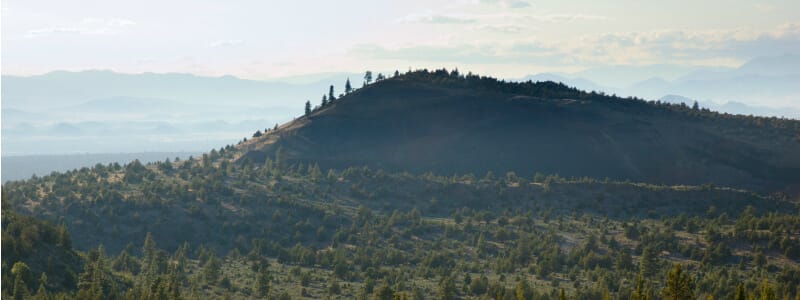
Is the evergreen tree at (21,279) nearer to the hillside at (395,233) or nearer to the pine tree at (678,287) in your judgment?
the hillside at (395,233)

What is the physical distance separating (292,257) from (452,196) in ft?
157

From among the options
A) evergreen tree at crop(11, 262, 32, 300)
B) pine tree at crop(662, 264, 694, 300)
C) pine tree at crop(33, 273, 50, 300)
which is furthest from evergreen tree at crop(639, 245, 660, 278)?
evergreen tree at crop(11, 262, 32, 300)

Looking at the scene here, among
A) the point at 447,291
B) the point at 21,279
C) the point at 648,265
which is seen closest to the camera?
the point at 21,279

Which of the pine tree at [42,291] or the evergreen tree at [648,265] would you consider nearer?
the pine tree at [42,291]

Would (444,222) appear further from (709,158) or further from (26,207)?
(709,158)

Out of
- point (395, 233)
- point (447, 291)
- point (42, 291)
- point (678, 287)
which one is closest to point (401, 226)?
point (395, 233)

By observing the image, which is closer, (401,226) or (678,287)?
(678,287)

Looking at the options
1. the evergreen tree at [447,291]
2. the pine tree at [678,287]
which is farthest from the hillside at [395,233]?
the pine tree at [678,287]

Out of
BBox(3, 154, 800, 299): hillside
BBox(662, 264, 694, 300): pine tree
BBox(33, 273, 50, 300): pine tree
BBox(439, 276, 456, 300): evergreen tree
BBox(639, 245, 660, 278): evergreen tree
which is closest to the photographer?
BBox(662, 264, 694, 300): pine tree

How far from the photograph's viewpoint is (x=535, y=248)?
11169 cm

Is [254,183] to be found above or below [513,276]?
above

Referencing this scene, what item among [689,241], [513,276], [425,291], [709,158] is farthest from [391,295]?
[709,158]

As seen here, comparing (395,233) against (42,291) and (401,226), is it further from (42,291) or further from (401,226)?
(42,291)

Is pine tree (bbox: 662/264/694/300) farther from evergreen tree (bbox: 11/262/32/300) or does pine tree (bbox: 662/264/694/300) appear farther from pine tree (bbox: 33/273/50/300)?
evergreen tree (bbox: 11/262/32/300)
